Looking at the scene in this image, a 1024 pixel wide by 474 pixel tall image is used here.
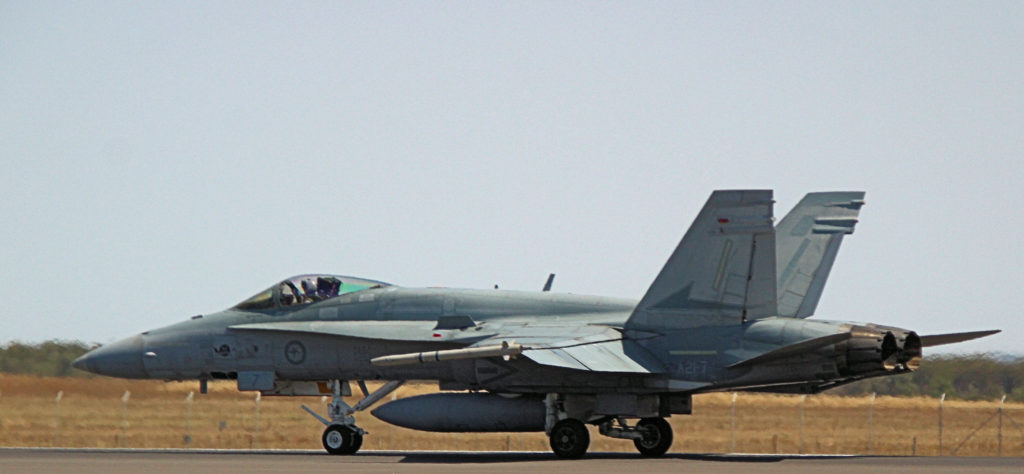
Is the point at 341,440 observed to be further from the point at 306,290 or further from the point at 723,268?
the point at 723,268

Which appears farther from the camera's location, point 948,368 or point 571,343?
point 948,368

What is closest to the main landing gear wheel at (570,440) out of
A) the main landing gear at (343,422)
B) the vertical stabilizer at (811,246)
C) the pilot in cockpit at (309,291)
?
the main landing gear at (343,422)

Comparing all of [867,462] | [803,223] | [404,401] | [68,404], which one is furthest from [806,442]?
[68,404]

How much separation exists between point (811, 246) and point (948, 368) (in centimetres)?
982

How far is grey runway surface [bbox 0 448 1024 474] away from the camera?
64.1 ft

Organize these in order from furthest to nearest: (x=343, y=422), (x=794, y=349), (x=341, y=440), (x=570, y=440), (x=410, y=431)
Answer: (x=410, y=431) < (x=343, y=422) < (x=341, y=440) < (x=570, y=440) < (x=794, y=349)

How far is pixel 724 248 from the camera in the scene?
22062 mm

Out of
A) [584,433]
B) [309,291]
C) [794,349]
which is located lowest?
[584,433]

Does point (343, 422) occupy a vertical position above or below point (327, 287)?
below

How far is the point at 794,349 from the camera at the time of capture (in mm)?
21219

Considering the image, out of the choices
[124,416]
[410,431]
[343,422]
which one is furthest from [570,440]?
[124,416]

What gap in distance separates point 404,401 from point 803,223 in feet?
25.0

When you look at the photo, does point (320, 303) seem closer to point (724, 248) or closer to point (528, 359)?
point (528, 359)

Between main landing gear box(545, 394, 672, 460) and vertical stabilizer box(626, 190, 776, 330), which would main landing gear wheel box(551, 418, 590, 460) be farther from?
vertical stabilizer box(626, 190, 776, 330)
